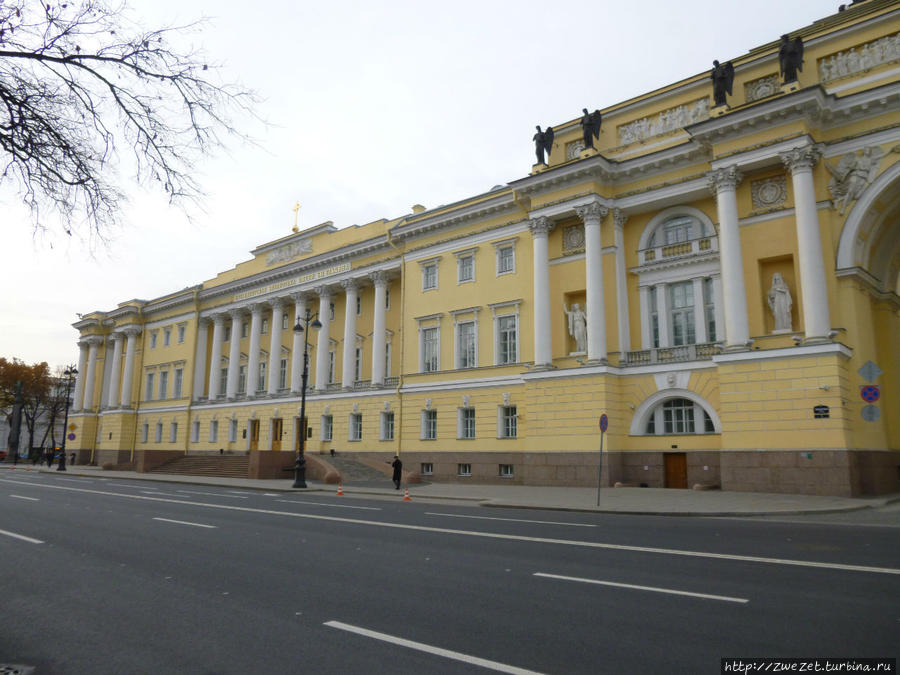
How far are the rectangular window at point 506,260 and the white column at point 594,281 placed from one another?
4.55 meters

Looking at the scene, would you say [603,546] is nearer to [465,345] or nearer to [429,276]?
[465,345]

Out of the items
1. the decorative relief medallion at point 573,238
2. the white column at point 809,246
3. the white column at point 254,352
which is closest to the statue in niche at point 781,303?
the white column at point 809,246

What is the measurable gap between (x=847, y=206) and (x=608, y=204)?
9136 mm

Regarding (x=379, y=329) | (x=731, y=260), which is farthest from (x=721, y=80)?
(x=379, y=329)

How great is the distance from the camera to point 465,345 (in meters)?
32.8

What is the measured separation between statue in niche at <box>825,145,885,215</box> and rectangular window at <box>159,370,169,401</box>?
1992 inches

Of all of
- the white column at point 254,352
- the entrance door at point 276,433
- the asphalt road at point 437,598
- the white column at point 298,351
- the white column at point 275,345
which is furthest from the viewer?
the white column at point 254,352

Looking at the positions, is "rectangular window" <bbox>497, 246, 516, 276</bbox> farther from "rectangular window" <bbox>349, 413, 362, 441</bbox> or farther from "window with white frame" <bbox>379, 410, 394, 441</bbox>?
"rectangular window" <bbox>349, 413, 362, 441</bbox>

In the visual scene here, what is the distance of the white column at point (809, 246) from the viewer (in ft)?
69.4

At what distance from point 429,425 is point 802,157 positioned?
69.2 ft

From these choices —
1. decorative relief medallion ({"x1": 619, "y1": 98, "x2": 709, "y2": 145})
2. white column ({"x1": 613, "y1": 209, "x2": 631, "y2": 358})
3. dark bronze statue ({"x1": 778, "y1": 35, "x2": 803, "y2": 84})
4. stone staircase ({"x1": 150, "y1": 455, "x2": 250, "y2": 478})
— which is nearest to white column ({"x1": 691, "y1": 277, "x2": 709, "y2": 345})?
white column ({"x1": 613, "y1": 209, "x2": 631, "y2": 358})

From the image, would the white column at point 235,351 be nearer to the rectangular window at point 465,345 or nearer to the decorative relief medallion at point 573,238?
the rectangular window at point 465,345

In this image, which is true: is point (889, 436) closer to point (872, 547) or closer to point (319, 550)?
point (872, 547)

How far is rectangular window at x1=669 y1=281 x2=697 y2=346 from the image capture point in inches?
1025
